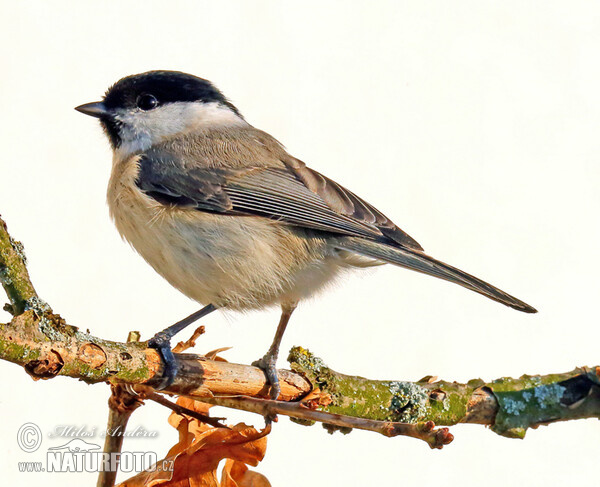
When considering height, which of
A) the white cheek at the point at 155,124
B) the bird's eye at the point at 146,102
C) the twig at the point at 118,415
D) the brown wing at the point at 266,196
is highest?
the bird's eye at the point at 146,102

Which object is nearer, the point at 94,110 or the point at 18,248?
the point at 18,248

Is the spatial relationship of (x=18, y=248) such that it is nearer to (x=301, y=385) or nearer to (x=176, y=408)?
(x=176, y=408)

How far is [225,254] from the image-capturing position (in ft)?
6.30

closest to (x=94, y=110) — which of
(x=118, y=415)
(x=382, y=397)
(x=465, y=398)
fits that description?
(x=118, y=415)

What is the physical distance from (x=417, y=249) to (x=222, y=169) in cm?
65

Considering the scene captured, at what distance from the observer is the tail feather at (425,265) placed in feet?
5.97

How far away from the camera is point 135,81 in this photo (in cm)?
235

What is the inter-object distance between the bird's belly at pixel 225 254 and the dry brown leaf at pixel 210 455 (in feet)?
1.98

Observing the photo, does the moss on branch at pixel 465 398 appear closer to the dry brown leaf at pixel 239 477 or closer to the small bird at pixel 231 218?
the small bird at pixel 231 218

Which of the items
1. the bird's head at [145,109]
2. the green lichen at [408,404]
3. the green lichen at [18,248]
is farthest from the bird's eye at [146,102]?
the green lichen at [408,404]

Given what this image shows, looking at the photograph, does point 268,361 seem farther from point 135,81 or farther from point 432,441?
point 135,81

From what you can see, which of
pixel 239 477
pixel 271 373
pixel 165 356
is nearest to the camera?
pixel 239 477

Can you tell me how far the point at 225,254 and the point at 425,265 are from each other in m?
0.56

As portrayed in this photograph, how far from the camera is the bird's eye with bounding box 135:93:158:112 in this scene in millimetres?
2367
